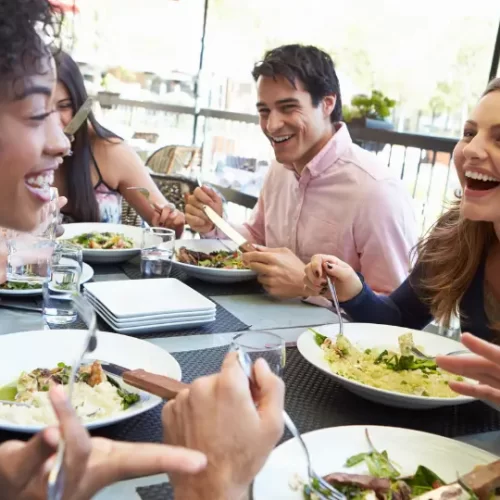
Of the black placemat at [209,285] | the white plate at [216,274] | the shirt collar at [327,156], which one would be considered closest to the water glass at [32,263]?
the black placemat at [209,285]

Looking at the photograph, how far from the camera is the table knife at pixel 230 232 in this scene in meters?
1.81

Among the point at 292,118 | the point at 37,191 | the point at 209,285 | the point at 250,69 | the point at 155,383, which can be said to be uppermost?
the point at 250,69

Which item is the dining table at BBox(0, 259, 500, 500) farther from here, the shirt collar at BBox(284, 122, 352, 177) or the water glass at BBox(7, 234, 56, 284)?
the shirt collar at BBox(284, 122, 352, 177)

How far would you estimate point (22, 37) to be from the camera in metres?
0.82

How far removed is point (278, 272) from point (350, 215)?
61cm

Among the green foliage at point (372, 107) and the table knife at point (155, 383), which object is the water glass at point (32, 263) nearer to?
the table knife at point (155, 383)

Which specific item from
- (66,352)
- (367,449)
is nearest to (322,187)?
(66,352)

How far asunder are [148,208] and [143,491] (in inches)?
82.0

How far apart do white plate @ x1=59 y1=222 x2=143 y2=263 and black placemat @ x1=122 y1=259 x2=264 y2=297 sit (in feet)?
0.16

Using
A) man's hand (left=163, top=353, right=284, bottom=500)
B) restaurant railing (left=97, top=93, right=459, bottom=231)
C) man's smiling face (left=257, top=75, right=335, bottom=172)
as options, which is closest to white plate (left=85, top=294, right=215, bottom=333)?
man's hand (left=163, top=353, right=284, bottom=500)

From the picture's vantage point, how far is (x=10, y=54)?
0.81m

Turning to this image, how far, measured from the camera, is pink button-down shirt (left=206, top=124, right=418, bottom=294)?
210cm

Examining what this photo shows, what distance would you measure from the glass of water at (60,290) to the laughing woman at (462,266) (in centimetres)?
62

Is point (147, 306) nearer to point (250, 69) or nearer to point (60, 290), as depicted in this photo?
point (60, 290)
